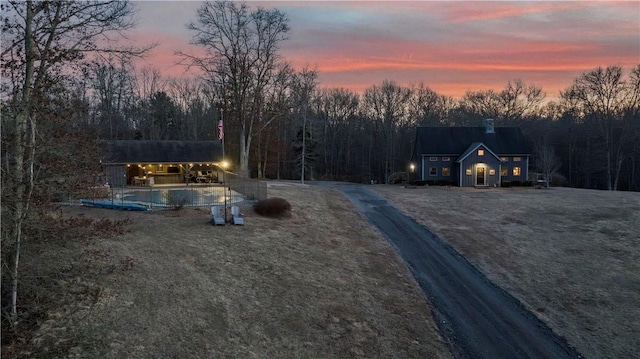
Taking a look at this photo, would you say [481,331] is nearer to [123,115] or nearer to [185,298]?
[185,298]

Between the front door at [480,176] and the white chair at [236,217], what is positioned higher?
the front door at [480,176]

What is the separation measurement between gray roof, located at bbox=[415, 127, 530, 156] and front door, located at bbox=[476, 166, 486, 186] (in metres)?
2.84

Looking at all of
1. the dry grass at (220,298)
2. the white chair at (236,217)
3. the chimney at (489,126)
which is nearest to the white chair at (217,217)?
the dry grass at (220,298)

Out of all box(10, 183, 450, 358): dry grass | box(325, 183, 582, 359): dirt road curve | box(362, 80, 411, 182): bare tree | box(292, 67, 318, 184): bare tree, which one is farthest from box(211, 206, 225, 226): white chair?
box(362, 80, 411, 182): bare tree

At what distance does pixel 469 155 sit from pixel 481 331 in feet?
112

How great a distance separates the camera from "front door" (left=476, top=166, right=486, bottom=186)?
1788 inches

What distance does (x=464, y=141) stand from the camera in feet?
158

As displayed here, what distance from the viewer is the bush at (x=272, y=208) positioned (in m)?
22.8

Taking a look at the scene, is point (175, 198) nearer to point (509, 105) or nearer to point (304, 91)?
point (304, 91)

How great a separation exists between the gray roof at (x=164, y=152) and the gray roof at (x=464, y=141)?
24061 mm

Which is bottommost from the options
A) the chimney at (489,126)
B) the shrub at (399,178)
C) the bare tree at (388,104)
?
the shrub at (399,178)

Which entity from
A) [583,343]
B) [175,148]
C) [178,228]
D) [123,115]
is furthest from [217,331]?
[123,115]

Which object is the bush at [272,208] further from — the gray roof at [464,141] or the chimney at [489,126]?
the chimney at [489,126]

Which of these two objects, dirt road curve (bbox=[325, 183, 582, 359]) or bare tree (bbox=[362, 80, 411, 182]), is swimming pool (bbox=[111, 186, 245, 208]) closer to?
dirt road curve (bbox=[325, 183, 582, 359])
